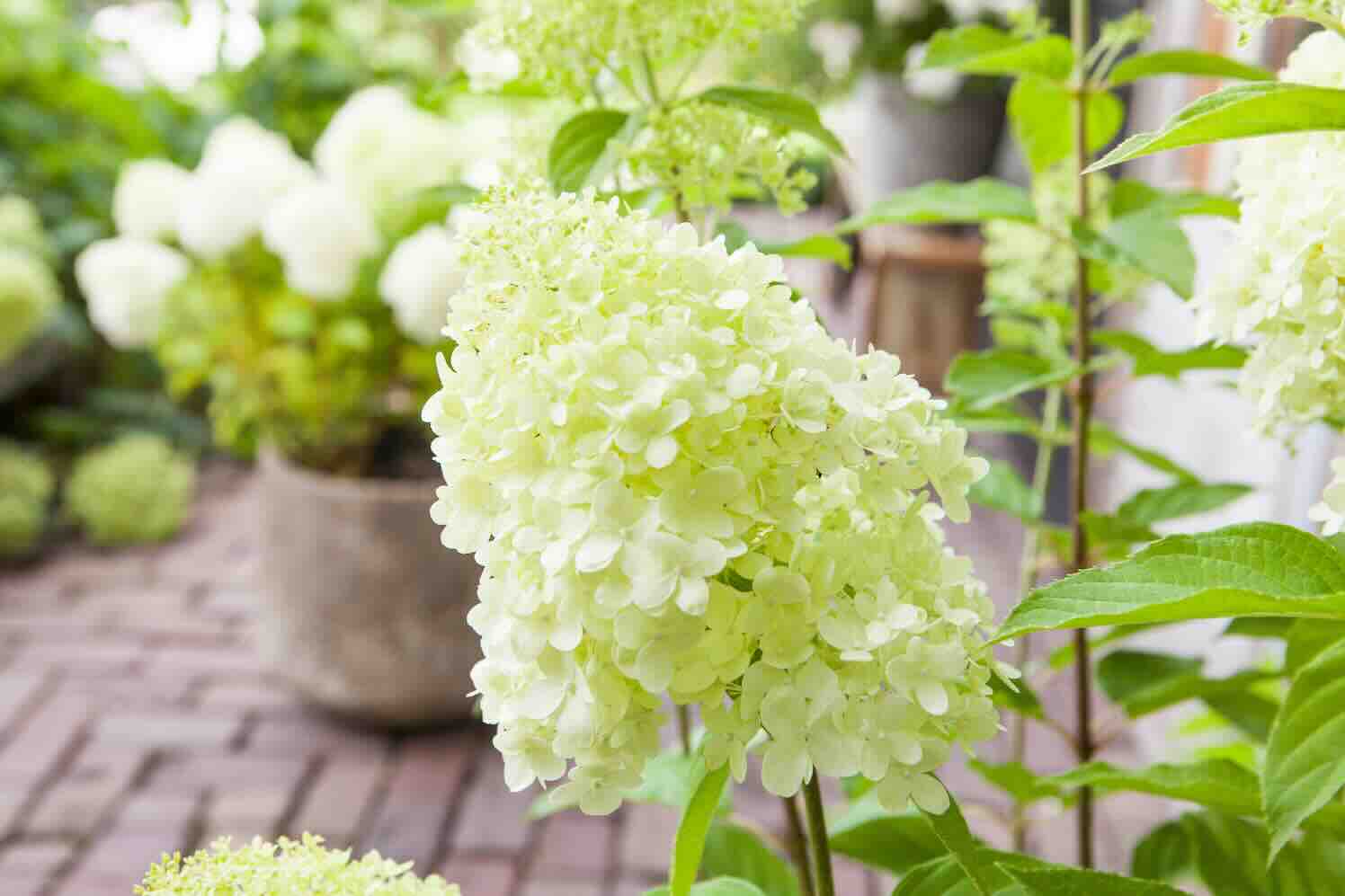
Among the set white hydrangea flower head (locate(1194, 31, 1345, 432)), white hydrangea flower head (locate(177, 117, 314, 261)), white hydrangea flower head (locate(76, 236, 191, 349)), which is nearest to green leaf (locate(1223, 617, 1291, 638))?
white hydrangea flower head (locate(1194, 31, 1345, 432))

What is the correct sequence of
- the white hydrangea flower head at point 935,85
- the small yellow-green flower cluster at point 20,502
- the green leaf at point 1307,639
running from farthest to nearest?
1. the small yellow-green flower cluster at point 20,502
2. the white hydrangea flower head at point 935,85
3. the green leaf at point 1307,639

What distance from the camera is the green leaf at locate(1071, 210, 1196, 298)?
2.80 feet

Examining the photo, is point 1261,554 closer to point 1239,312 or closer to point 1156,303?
point 1239,312

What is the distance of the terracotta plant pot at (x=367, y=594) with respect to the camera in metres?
2.02

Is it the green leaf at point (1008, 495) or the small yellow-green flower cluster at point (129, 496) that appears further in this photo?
the small yellow-green flower cluster at point (129, 496)

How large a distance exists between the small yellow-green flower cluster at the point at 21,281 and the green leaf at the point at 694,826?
259 centimetres

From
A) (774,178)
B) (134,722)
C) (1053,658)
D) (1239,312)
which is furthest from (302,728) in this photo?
(1239,312)

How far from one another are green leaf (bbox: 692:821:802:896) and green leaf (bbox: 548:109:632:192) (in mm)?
441

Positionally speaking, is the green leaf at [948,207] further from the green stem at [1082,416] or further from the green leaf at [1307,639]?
the green leaf at [1307,639]

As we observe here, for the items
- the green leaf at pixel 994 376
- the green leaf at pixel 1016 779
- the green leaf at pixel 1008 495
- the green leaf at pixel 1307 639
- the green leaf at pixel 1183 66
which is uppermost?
the green leaf at pixel 1183 66

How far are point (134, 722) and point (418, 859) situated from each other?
69 centimetres

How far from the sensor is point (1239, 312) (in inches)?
26.7

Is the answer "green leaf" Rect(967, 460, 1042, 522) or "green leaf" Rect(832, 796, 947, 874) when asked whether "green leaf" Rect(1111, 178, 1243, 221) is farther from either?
"green leaf" Rect(832, 796, 947, 874)

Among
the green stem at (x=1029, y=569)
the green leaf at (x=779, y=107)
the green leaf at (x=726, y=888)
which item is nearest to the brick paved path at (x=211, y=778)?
the green stem at (x=1029, y=569)
